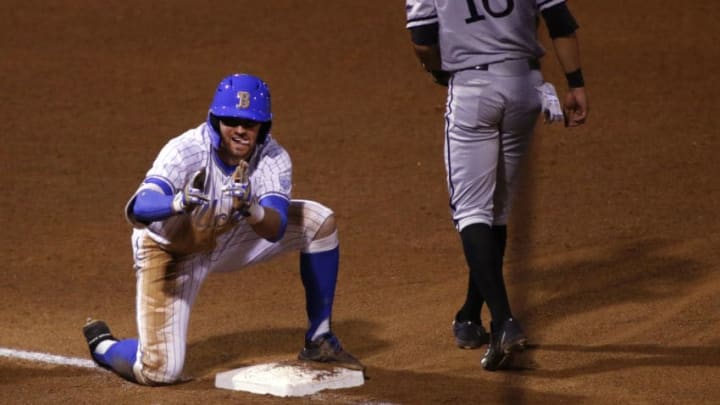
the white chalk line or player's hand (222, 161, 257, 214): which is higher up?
player's hand (222, 161, 257, 214)

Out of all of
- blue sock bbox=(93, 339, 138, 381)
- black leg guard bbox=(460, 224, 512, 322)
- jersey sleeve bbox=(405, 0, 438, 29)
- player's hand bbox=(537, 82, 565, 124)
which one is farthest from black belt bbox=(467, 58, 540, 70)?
blue sock bbox=(93, 339, 138, 381)

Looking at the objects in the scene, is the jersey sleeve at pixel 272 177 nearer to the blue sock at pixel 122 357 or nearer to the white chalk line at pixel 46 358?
the blue sock at pixel 122 357

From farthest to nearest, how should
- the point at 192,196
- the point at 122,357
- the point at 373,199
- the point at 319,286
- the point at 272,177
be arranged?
the point at 373,199 < the point at 319,286 < the point at 122,357 < the point at 272,177 < the point at 192,196

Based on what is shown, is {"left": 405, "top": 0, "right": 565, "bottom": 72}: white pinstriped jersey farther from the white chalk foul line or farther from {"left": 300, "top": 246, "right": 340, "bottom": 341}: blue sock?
the white chalk foul line

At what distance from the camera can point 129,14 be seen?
49.5 ft

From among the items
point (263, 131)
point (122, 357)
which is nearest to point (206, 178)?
point (263, 131)

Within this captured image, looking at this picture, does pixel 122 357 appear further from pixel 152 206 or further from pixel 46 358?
pixel 152 206

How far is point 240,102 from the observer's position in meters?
5.77

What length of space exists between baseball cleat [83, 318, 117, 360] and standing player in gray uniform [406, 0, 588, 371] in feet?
5.52

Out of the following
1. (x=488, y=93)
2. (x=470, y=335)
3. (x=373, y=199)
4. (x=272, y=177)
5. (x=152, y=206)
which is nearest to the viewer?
(x=152, y=206)

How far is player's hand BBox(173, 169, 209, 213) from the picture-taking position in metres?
5.25

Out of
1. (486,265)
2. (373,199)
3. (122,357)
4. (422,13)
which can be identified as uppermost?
(422,13)

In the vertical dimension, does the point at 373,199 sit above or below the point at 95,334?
below

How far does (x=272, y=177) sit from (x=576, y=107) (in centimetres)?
135
